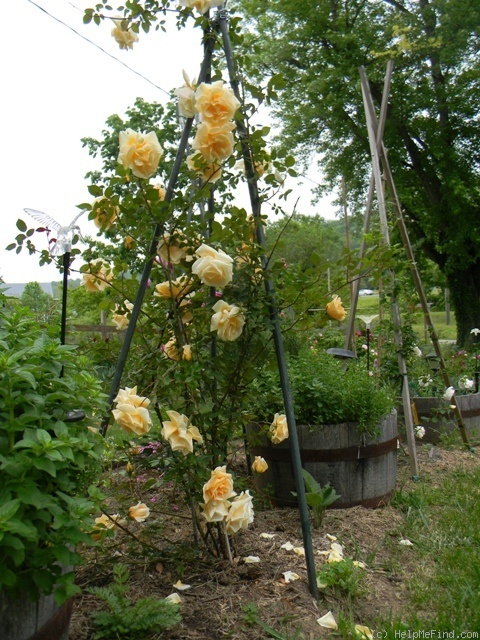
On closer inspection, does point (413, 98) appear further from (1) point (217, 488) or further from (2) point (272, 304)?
(1) point (217, 488)

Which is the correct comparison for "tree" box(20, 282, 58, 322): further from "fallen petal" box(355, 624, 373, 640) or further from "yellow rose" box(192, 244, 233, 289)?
"fallen petal" box(355, 624, 373, 640)

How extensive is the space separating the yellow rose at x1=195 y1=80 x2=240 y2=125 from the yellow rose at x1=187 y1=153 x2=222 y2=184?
15 centimetres

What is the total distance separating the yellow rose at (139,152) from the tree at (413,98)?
34.5ft

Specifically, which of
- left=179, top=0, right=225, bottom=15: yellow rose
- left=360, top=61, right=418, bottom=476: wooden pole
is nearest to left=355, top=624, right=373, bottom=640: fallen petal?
left=360, top=61, right=418, bottom=476: wooden pole

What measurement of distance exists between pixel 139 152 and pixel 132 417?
2.83 feet

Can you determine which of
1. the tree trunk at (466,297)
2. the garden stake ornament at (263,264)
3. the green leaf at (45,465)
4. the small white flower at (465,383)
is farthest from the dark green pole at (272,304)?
the tree trunk at (466,297)

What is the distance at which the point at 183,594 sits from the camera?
230cm

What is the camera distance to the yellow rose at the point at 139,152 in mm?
2117

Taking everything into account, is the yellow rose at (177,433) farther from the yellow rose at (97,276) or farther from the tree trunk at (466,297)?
the tree trunk at (466,297)

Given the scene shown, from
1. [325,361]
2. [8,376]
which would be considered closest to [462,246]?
[325,361]

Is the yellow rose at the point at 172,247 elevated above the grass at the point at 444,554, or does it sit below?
above

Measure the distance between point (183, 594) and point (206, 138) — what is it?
160 cm

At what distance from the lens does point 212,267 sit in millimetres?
2092

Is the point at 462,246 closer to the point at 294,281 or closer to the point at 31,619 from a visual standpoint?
the point at 294,281
